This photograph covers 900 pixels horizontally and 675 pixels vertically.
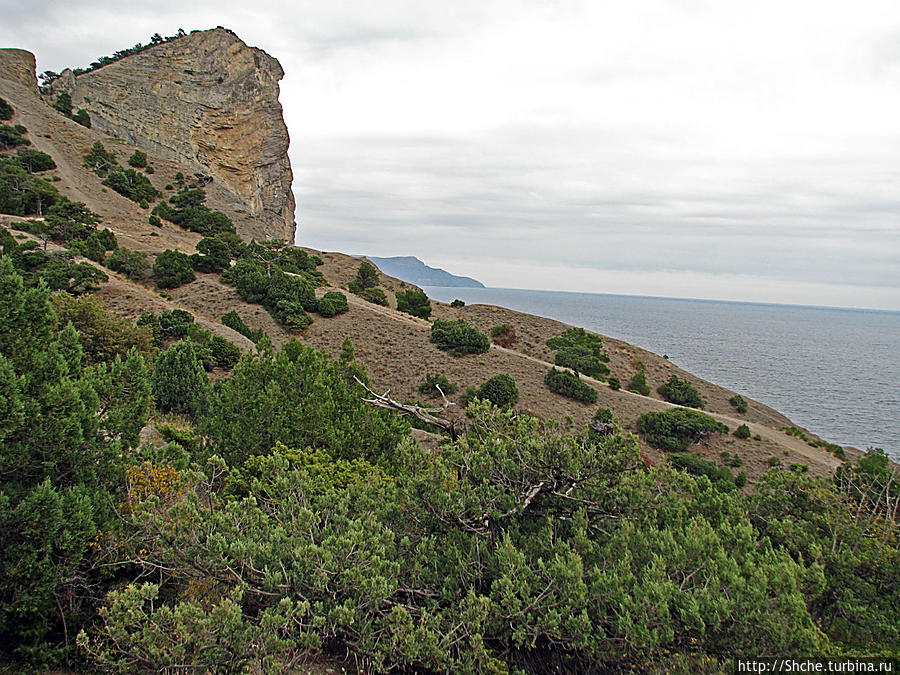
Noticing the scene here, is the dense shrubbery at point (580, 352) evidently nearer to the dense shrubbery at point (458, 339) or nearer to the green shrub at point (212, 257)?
the dense shrubbery at point (458, 339)

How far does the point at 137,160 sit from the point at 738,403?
58948 mm

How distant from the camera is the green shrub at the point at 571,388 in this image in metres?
28.0

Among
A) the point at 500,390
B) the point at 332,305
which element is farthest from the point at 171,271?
the point at 500,390

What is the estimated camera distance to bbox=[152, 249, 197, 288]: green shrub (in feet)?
103

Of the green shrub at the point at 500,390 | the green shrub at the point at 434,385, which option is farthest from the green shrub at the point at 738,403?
the green shrub at the point at 434,385

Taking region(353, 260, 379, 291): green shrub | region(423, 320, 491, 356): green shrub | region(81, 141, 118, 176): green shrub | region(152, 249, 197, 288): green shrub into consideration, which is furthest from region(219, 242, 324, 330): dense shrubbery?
region(81, 141, 118, 176): green shrub

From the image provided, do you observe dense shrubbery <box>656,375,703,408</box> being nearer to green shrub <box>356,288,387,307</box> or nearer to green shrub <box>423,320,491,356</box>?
green shrub <box>423,320,491,356</box>

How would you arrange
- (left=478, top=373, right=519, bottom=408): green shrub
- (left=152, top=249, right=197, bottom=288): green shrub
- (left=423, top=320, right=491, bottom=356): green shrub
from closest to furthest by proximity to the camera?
(left=478, top=373, right=519, bottom=408): green shrub < (left=423, top=320, right=491, bottom=356): green shrub < (left=152, top=249, right=197, bottom=288): green shrub

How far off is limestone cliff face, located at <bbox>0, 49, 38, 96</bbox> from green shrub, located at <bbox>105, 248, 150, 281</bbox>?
34636 mm

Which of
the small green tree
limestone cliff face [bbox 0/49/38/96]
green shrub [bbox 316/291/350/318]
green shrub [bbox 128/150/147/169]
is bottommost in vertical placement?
the small green tree

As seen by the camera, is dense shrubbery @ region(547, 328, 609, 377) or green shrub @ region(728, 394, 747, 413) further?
green shrub @ region(728, 394, 747, 413)

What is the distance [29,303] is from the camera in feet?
18.9

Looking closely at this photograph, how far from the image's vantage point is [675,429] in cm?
2570

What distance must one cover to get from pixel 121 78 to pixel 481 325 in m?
47.9
